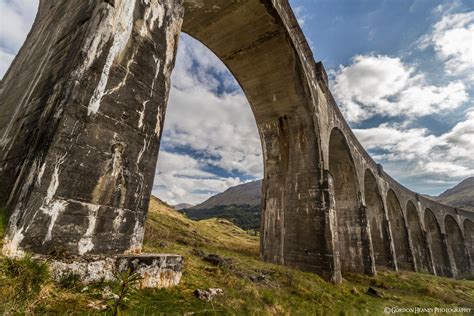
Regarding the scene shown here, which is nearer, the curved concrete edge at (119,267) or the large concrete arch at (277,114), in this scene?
the curved concrete edge at (119,267)

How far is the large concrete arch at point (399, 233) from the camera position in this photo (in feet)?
57.5

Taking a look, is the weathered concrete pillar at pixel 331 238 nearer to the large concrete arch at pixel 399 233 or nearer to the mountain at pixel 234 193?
the large concrete arch at pixel 399 233

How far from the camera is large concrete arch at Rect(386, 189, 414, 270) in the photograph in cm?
1753

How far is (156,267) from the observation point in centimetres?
244

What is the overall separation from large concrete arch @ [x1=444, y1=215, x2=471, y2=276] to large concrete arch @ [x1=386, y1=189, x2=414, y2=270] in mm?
13913

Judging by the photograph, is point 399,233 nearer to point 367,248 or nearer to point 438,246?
point 367,248

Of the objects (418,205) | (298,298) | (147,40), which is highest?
(418,205)

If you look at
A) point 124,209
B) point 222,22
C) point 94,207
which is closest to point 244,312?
point 124,209

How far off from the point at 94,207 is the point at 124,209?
0.30 meters

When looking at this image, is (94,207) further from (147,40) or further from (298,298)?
(298,298)

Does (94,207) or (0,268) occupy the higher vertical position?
(94,207)

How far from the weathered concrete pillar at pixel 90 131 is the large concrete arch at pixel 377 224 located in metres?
14.7

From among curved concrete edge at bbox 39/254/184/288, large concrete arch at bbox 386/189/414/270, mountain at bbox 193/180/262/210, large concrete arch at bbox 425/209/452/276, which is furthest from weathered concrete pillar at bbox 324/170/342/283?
mountain at bbox 193/180/262/210

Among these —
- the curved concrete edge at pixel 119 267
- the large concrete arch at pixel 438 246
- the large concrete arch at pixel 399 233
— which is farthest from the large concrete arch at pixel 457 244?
the curved concrete edge at pixel 119 267
